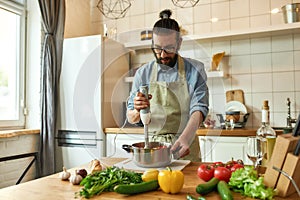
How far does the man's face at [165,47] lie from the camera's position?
139 centimetres

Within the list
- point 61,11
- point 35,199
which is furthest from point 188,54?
point 61,11

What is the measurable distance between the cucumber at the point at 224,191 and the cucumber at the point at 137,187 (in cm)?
20

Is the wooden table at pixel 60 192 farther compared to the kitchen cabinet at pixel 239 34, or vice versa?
the kitchen cabinet at pixel 239 34

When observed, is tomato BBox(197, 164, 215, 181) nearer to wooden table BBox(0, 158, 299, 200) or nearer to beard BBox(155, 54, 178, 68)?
wooden table BBox(0, 158, 299, 200)

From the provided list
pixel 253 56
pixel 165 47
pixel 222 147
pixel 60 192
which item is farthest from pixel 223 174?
pixel 253 56

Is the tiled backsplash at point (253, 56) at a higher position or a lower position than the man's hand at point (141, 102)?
higher

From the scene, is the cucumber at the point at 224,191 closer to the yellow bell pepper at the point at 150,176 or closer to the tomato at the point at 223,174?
the tomato at the point at 223,174

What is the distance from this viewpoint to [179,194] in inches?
36.6

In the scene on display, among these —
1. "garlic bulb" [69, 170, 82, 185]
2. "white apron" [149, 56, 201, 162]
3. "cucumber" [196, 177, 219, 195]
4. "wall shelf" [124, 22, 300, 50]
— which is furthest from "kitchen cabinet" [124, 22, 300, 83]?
"cucumber" [196, 177, 219, 195]

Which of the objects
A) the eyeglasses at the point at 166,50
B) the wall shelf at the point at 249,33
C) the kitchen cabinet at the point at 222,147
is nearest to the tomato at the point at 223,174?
the eyeglasses at the point at 166,50

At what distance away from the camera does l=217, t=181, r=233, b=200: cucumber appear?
830 millimetres

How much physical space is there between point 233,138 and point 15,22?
210 centimetres

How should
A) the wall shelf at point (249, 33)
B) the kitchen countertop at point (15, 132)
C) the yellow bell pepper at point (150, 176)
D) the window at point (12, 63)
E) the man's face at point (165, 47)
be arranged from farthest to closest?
1. the window at point (12, 63)
2. the wall shelf at point (249, 33)
3. the kitchen countertop at point (15, 132)
4. the man's face at point (165, 47)
5. the yellow bell pepper at point (150, 176)

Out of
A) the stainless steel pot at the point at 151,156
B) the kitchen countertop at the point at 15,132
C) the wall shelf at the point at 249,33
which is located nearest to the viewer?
the stainless steel pot at the point at 151,156
